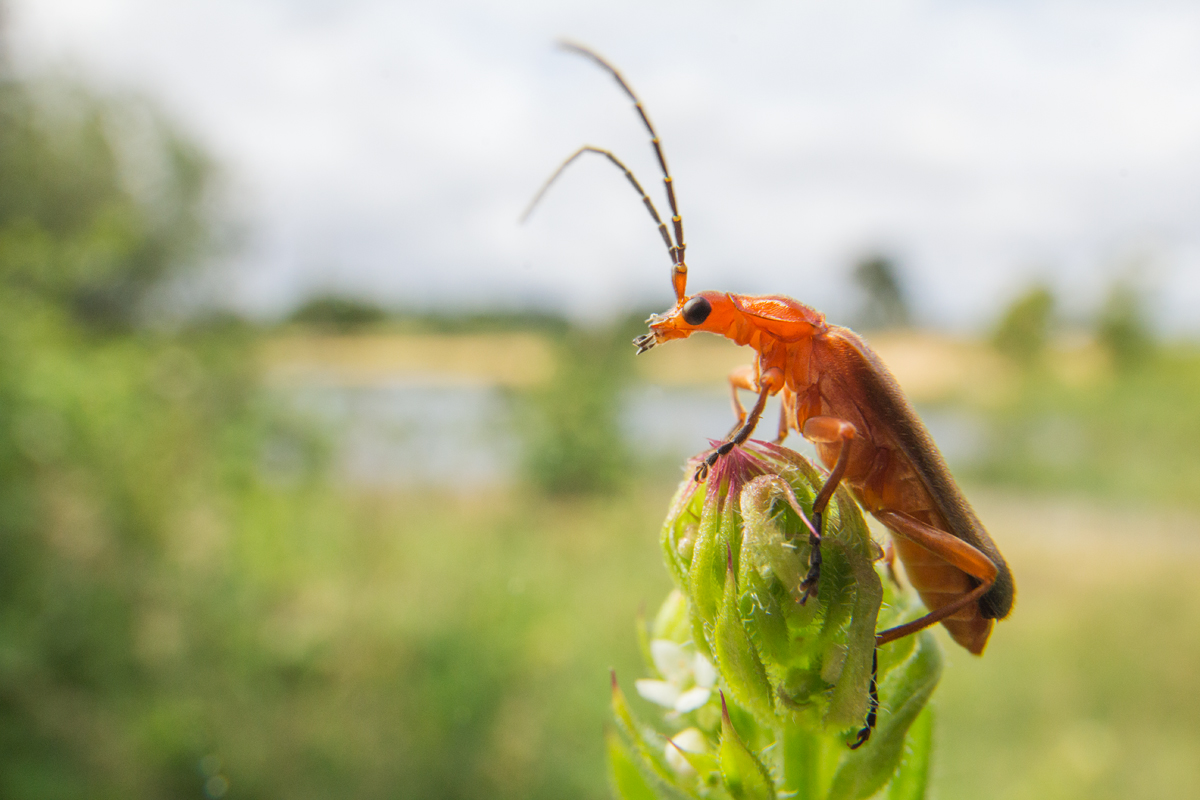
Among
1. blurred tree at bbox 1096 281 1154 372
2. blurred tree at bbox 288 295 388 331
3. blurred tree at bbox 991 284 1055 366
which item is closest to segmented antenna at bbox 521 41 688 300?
blurred tree at bbox 288 295 388 331

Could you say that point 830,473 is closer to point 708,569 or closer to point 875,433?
point 875,433

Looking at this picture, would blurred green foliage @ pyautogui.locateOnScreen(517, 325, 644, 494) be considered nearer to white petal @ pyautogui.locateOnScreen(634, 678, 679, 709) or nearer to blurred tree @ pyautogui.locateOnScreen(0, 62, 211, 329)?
blurred tree @ pyautogui.locateOnScreen(0, 62, 211, 329)

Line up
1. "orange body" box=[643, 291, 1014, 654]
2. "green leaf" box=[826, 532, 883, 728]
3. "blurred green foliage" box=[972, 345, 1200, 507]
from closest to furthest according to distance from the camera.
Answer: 1. "green leaf" box=[826, 532, 883, 728]
2. "orange body" box=[643, 291, 1014, 654]
3. "blurred green foliage" box=[972, 345, 1200, 507]

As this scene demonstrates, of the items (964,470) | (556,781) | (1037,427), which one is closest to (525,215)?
(556,781)

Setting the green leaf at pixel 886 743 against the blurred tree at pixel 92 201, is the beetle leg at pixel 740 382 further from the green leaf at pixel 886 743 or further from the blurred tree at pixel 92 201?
the blurred tree at pixel 92 201

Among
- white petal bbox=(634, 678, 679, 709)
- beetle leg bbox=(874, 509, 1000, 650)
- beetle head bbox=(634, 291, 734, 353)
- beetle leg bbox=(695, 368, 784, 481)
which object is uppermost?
beetle head bbox=(634, 291, 734, 353)

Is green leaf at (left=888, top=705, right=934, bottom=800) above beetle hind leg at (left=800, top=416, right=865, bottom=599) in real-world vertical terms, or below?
below

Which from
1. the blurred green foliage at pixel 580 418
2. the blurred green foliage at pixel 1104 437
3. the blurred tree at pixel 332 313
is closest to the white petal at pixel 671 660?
the blurred green foliage at pixel 580 418
